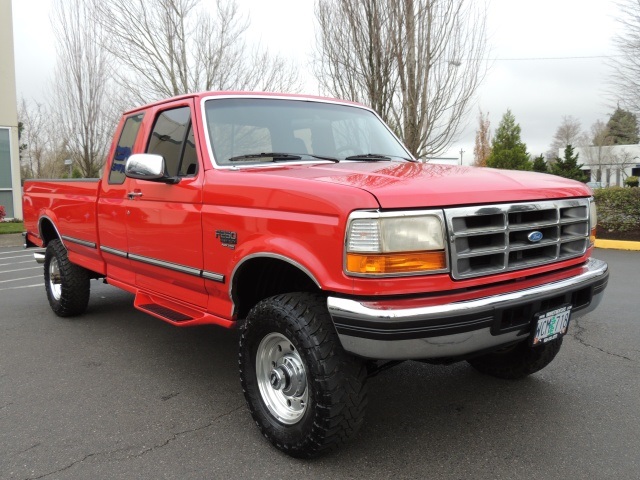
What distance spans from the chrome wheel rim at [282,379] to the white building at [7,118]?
18878 mm

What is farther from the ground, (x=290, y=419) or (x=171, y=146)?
(x=171, y=146)

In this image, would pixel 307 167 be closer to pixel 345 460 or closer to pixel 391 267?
pixel 391 267

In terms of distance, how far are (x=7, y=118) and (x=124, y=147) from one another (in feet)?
55.8

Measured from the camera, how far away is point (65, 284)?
5.47 m

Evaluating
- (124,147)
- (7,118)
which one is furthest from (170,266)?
(7,118)

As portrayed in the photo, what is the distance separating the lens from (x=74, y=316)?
575 cm

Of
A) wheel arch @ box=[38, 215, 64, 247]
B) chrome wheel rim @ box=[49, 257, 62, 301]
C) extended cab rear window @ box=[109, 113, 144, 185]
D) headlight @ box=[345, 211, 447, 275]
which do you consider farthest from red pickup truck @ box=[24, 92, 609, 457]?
wheel arch @ box=[38, 215, 64, 247]

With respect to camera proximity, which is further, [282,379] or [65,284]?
[65,284]

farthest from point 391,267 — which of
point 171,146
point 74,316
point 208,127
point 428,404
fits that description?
point 74,316

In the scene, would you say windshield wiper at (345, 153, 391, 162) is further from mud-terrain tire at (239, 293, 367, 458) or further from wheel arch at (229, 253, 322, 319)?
mud-terrain tire at (239, 293, 367, 458)

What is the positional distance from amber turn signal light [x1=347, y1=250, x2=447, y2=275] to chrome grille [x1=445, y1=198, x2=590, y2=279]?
83 millimetres

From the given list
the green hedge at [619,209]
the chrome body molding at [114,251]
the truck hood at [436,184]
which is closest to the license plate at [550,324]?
the truck hood at [436,184]

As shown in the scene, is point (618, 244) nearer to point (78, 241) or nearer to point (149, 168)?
point (78, 241)

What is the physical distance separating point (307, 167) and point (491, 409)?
6.12ft
